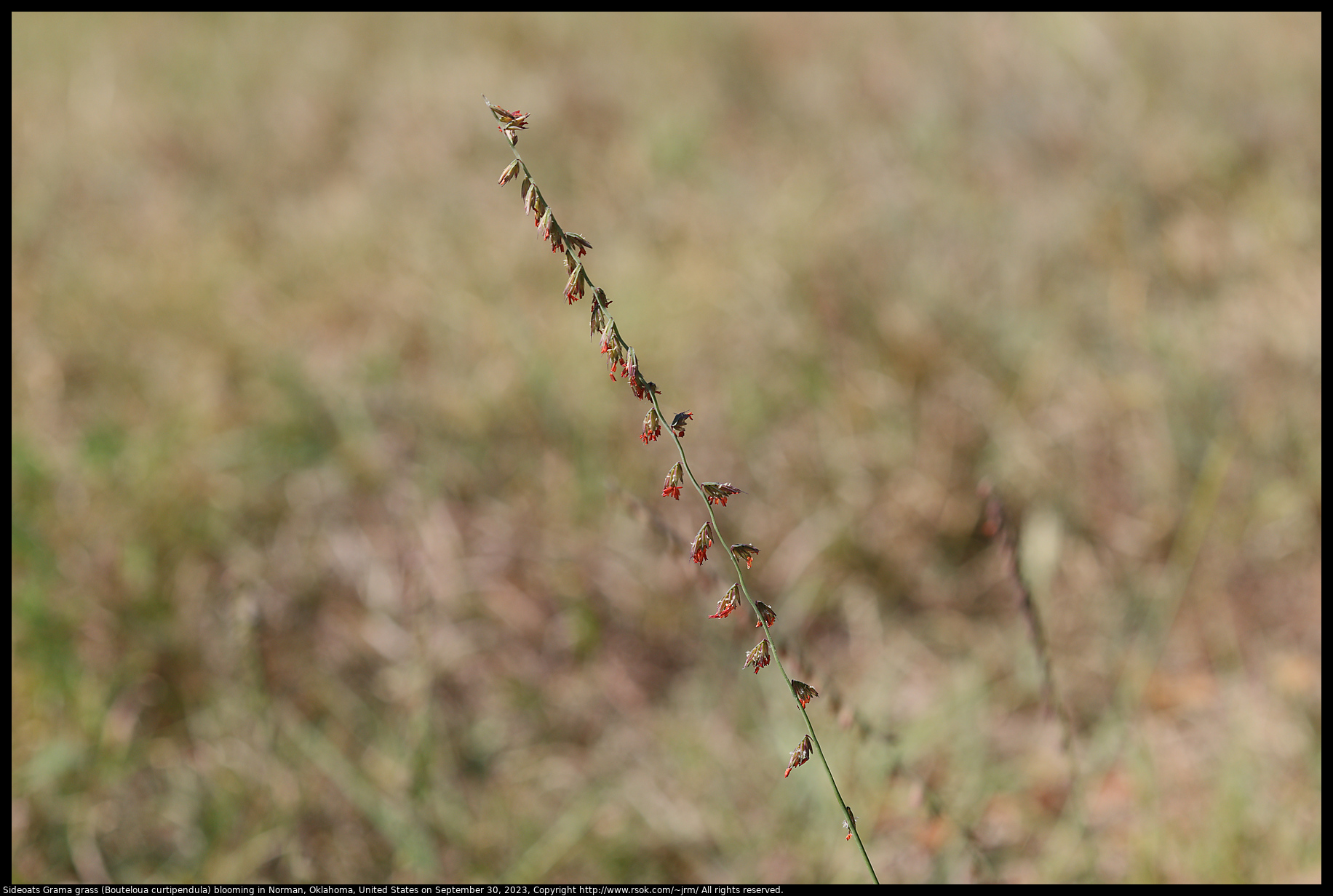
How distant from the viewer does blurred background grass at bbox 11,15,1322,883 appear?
6.00 feet

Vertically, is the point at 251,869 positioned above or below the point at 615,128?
below

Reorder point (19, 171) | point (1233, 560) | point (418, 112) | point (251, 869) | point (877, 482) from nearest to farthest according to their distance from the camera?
point (251, 869) → point (1233, 560) → point (877, 482) → point (19, 171) → point (418, 112)

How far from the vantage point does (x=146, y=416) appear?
2562 mm

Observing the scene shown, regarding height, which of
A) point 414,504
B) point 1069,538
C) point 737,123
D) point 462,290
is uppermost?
point 737,123

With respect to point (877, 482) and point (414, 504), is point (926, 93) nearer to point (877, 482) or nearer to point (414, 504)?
point (877, 482)

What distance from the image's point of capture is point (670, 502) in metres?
2.45

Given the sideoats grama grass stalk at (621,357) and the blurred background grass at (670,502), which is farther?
the blurred background grass at (670,502)

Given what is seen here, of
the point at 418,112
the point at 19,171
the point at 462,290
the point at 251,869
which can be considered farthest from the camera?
the point at 418,112

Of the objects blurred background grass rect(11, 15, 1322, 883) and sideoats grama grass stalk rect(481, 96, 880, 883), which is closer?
sideoats grama grass stalk rect(481, 96, 880, 883)

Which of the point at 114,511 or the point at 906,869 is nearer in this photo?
the point at 906,869

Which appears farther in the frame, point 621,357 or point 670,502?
point 670,502

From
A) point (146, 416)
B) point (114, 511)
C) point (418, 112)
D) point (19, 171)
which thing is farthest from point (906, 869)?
point (19, 171)

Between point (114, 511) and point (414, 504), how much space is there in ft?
2.30

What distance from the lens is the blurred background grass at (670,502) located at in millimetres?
1830
